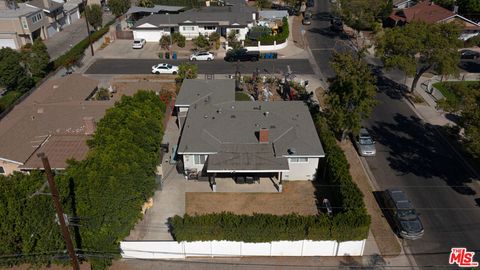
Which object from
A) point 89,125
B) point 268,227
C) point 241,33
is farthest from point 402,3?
point 268,227

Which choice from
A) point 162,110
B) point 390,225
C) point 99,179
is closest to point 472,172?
point 390,225

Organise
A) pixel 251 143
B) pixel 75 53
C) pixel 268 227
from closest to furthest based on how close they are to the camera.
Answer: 1. pixel 268 227
2. pixel 251 143
3. pixel 75 53

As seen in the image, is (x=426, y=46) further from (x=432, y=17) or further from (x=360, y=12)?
(x=432, y=17)

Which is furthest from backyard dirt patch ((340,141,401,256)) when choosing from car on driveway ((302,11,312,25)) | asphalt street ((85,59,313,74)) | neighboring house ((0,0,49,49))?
neighboring house ((0,0,49,49))

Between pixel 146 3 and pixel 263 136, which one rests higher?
pixel 146 3

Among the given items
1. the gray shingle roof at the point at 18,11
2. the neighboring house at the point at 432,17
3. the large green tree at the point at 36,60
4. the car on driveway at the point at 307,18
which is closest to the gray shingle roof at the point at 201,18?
the car on driveway at the point at 307,18
